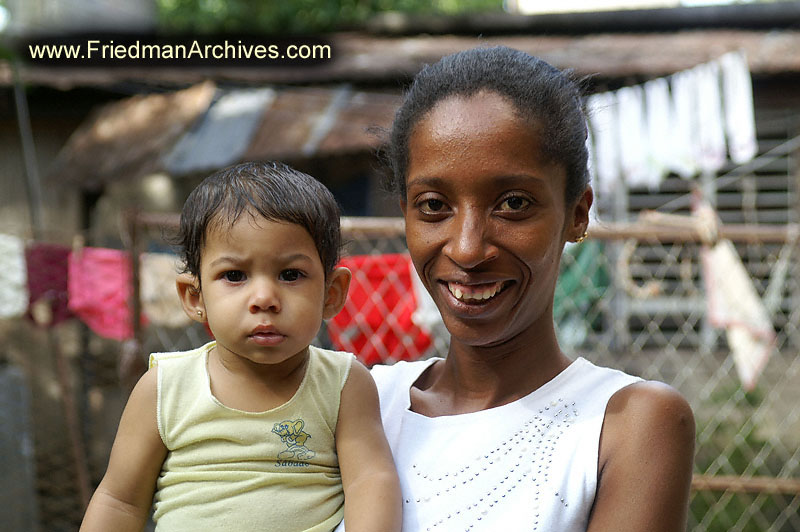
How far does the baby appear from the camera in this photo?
4.99ft

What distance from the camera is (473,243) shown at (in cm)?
146

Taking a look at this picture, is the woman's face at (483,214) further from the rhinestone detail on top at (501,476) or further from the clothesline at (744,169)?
the clothesline at (744,169)

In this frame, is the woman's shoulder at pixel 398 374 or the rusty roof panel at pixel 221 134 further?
the rusty roof panel at pixel 221 134

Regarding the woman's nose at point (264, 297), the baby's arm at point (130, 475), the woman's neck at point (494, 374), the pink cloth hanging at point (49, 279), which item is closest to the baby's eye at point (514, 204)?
the woman's neck at point (494, 374)

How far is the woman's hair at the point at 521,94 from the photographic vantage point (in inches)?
58.6

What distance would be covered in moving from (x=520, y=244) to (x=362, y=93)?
493cm

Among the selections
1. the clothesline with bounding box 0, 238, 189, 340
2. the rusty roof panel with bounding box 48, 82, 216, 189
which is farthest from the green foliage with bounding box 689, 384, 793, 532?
the rusty roof panel with bounding box 48, 82, 216, 189

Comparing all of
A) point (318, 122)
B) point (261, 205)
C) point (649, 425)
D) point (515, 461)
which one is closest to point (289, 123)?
point (318, 122)

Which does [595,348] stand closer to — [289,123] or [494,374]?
[289,123]

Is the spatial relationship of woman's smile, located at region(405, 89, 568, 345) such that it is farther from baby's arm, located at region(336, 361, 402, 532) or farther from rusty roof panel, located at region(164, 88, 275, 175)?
rusty roof panel, located at region(164, 88, 275, 175)

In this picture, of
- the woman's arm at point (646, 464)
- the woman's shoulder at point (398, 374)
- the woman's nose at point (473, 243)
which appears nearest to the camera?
the woman's arm at point (646, 464)

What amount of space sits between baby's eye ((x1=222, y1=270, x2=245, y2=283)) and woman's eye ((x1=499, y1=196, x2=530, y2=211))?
495mm

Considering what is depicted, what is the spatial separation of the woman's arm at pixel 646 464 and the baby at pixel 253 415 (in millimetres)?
384

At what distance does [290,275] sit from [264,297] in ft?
0.28
